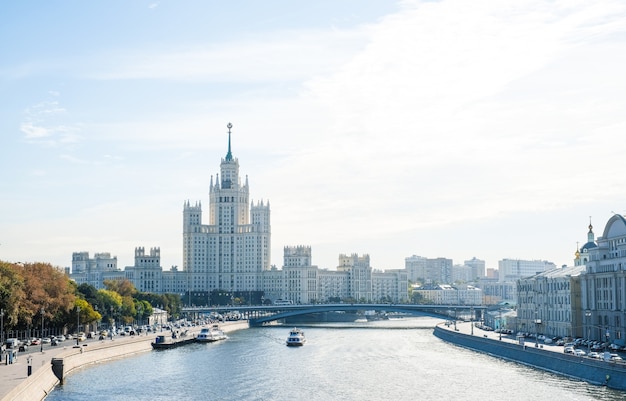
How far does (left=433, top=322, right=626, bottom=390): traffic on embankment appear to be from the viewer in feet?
227

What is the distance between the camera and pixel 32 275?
10050cm

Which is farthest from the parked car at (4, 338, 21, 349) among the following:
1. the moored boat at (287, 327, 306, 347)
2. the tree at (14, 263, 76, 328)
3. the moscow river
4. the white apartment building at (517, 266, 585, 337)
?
the white apartment building at (517, 266, 585, 337)

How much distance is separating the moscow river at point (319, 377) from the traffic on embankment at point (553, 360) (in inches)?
46.9

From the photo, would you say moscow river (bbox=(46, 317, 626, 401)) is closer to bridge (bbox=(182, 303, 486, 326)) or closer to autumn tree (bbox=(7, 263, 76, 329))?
autumn tree (bbox=(7, 263, 76, 329))

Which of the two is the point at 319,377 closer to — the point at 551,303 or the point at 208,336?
the point at 551,303

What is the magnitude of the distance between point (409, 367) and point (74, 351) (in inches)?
1220

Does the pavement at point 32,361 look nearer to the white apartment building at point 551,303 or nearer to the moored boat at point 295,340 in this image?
the moored boat at point 295,340

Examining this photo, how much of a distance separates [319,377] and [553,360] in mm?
20507

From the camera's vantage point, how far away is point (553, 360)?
3164 inches

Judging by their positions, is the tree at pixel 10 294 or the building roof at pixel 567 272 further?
the building roof at pixel 567 272

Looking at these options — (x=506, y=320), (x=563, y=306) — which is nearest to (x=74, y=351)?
(x=563, y=306)

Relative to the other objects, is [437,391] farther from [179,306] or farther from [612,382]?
[179,306]

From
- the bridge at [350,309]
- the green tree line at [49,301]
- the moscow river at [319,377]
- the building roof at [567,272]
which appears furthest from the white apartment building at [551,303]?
the green tree line at [49,301]

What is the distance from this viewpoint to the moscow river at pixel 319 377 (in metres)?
67.0
